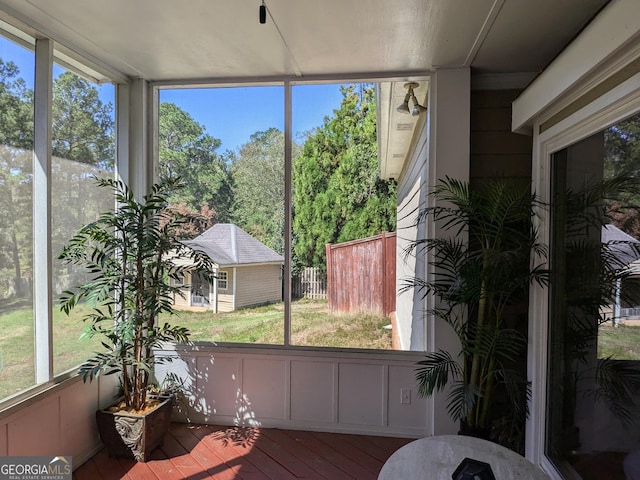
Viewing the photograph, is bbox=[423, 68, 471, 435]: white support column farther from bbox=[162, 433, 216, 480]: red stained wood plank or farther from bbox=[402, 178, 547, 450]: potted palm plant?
bbox=[162, 433, 216, 480]: red stained wood plank

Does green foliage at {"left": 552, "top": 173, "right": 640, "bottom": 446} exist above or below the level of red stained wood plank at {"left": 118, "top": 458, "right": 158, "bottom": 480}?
above

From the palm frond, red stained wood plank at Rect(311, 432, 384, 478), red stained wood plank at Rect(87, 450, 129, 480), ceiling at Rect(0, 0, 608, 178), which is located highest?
ceiling at Rect(0, 0, 608, 178)

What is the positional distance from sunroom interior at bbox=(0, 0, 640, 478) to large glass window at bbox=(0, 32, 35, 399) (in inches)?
0.6

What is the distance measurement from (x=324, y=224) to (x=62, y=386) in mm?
1928

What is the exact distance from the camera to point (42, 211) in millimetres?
2189

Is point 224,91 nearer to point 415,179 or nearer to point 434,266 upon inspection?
point 415,179

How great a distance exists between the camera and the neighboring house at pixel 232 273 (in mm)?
2951

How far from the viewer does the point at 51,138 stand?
7.25ft

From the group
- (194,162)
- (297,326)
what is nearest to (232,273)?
(297,326)

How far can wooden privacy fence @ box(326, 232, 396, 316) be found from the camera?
2.83m

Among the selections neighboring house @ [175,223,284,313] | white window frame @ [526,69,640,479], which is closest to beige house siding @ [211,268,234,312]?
neighboring house @ [175,223,284,313]

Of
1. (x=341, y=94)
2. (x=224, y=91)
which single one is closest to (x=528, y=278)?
(x=341, y=94)

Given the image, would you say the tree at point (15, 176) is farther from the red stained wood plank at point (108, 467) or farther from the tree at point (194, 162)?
the red stained wood plank at point (108, 467)

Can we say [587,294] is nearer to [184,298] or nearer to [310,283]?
[310,283]
